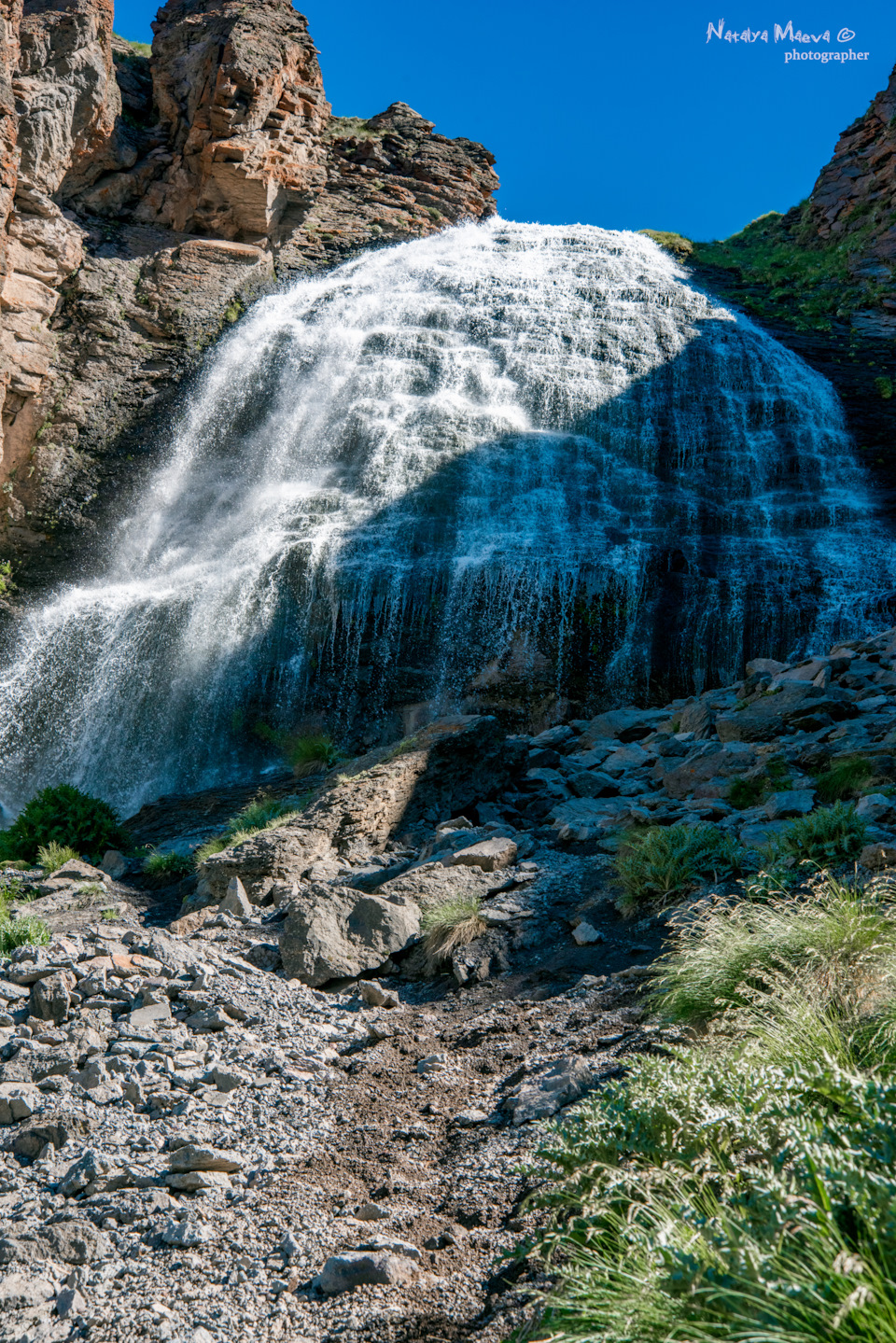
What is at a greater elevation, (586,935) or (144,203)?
(144,203)

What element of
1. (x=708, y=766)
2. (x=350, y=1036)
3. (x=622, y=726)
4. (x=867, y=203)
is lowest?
(x=350, y=1036)

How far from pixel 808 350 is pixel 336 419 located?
12251 millimetres

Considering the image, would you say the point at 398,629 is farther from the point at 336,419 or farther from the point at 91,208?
the point at 91,208

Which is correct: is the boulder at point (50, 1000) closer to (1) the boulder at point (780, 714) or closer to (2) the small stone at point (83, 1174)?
(2) the small stone at point (83, 1174)

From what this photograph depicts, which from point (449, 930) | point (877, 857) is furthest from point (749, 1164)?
point (449, 930)

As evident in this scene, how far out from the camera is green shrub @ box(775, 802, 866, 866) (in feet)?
17.8

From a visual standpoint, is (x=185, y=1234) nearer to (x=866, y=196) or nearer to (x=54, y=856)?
(x=54, y=856)

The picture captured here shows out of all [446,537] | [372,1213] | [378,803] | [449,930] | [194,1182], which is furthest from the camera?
[446,537]

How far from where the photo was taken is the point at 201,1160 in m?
3.67

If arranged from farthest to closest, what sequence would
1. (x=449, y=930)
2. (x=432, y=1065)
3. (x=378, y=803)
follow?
(x=378, y=803) → (x=449, y=930) → (x=432, y=1065)

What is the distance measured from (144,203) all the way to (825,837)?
2644 cm

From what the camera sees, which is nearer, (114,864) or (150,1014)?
(150,1014)

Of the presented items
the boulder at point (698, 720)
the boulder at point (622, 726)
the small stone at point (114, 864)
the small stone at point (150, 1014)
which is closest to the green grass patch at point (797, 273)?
the boulder at point (622, 726)

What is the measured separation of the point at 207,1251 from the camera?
3.15 meters
